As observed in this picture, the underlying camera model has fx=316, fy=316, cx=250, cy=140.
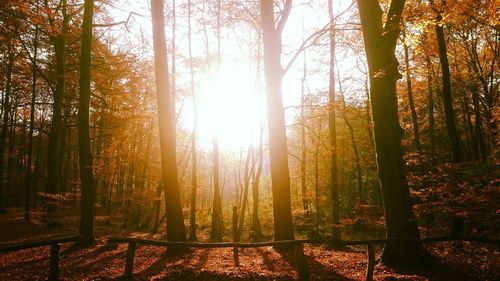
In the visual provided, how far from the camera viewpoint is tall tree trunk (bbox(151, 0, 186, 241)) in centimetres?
1052

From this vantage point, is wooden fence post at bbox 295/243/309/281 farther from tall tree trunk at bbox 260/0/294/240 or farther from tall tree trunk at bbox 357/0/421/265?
tall tree trunk at bbox 260/0/294/240

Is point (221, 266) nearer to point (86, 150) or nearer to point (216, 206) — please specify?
point (86, 150)

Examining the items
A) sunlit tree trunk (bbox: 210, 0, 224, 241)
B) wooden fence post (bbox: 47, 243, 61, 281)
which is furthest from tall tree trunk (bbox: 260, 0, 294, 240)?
sunlit tree trunk (bbox: 210, 0, 224, 241)

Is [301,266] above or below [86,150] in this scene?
below

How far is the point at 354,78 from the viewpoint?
76.4 ft

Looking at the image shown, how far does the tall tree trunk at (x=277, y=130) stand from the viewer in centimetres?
1040

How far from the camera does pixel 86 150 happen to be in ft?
38.5

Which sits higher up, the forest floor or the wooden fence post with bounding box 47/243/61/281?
the wooden fence post with bounding box 47/243/61/281

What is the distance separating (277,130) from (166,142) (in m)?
3.79

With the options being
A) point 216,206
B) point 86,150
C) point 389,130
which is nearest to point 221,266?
point 389,130

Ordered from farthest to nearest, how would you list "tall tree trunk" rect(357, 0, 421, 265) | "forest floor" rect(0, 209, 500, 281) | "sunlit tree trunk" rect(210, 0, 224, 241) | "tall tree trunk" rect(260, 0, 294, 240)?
"sunlit tree trunk" rect(210, 0, 224, 241)
"tall tree trunk" rect(260, 0, 294, 240)
"tall tree trunk" rect(357, 0, 421, 265)
"forest floor" rect(0, 209, 500, 281)

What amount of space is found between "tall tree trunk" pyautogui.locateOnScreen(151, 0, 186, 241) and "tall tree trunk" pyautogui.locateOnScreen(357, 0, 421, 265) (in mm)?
6379

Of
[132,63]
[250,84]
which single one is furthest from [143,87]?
[250,84]

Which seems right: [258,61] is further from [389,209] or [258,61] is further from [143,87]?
[389,209]
